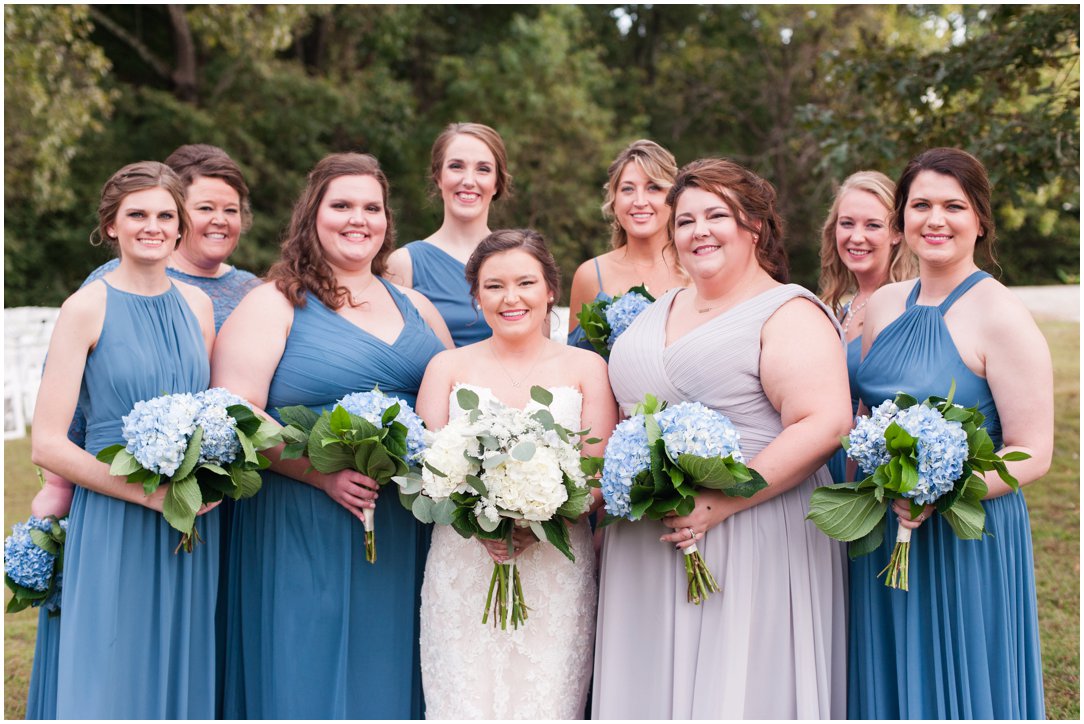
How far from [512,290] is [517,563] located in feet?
4.06

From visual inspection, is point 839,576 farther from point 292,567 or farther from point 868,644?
point 292,567

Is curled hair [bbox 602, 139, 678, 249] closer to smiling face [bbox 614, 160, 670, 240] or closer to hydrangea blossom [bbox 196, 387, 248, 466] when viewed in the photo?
smiling face [bbox 614, 160, 670, 240]

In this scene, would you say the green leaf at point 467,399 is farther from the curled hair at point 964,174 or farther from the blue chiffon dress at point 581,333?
the curled hair at point 964,174

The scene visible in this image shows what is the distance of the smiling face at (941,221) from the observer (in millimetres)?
4164

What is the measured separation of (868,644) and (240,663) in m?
2.96

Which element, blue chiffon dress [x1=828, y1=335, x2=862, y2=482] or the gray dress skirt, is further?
blue chiffon dress [x1=828, y1=335, x2=862, y2=482]

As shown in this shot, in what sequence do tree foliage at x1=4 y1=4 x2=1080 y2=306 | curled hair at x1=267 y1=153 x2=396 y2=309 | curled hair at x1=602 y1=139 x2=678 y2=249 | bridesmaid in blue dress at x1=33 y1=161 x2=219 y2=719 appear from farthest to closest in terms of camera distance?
1. tree foliage at x1=4 y1=4 x2=1080 y2=306
2. curled hair at x1=602 y1=139 x2=678 y2=249
3. curled hair at x1=267 y1=153 x2=396 y2=309
4. bridesmaid in blue dress at x1=33 y1=161 x2=219 y2=719

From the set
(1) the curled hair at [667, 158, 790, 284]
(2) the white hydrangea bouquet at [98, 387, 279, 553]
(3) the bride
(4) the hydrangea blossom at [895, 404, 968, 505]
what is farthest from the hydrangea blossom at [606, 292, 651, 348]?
(2) the white hydrangea bouquet at [98, 387, 279, 553]

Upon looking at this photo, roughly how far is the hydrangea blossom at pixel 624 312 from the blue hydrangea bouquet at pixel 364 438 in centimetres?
142

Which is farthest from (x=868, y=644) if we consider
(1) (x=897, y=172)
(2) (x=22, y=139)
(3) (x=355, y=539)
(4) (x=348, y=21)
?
(4) (x=348, y=21)

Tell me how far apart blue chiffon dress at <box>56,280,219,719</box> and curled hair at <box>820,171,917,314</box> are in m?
3.66

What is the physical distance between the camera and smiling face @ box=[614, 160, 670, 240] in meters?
5.95

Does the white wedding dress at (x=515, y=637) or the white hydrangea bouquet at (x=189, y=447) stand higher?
the white hydrangea bouquet at (x=189, y=447)

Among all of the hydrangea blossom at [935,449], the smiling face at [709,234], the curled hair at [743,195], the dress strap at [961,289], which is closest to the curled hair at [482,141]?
the curled hair at [743,195]
